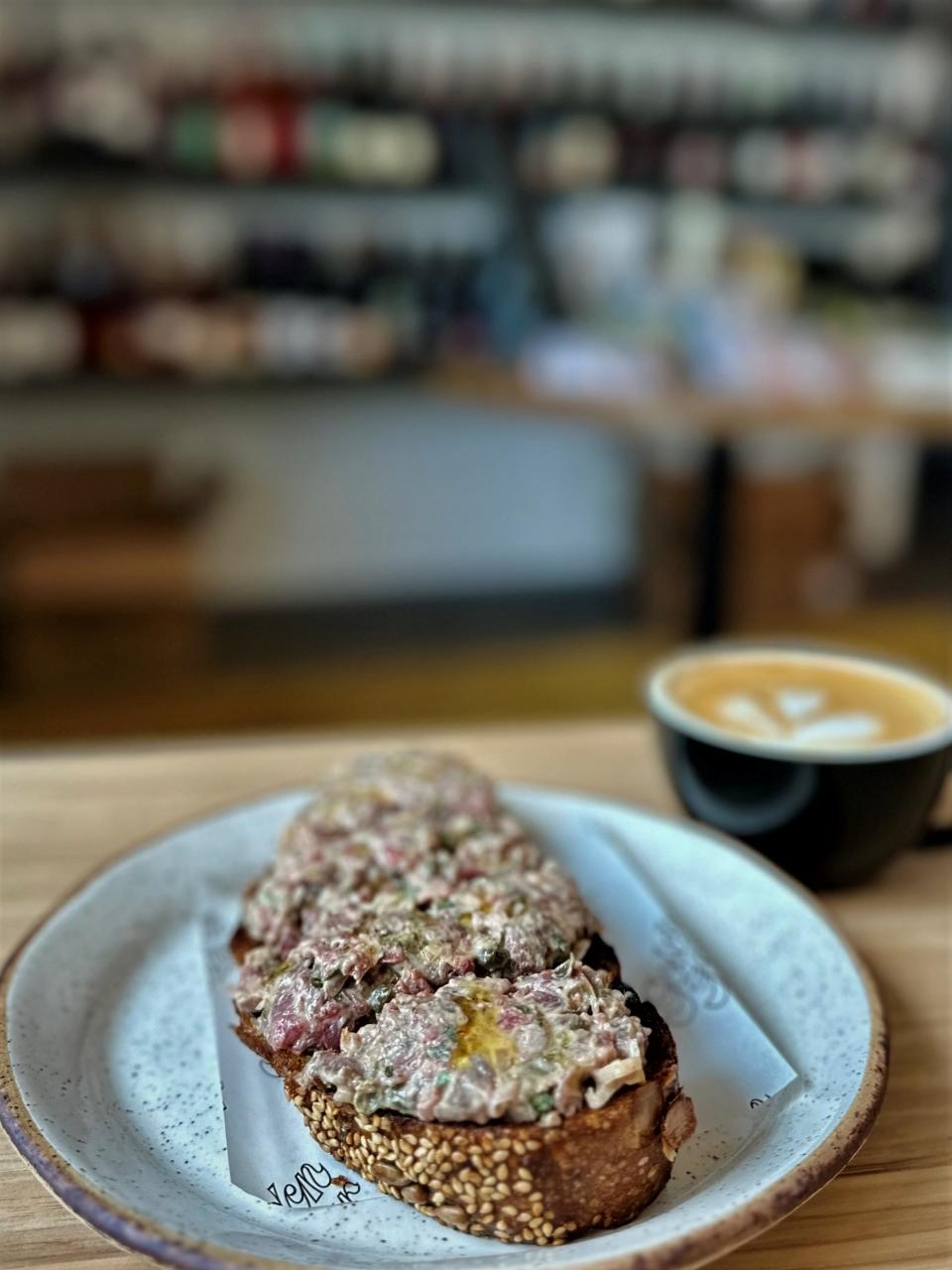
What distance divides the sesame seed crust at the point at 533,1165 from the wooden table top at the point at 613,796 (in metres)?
0.06

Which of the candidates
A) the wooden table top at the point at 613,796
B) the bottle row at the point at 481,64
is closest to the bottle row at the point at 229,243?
the bottle row at the point at 481,64

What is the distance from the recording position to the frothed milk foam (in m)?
0.91

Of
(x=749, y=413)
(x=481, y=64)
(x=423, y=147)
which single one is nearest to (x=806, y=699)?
(x=749, y=413)

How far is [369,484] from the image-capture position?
4.09m

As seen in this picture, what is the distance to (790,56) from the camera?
4176 millimetres

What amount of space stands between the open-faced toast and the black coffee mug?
258 millimetres

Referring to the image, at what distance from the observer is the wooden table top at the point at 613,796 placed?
1.82ft

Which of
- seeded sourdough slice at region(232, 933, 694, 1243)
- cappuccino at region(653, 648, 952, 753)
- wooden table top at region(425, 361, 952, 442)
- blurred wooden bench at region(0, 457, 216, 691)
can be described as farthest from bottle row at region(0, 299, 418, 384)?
seeded sourdough slice at region(232, 933, 694, 1243)

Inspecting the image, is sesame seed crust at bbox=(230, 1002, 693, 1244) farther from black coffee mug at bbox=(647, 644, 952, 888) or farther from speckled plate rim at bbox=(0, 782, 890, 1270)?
black coffee mug at bbox=(647, 644, 952, 888)

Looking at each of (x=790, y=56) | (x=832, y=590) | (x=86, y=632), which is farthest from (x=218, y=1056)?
(x=790, y=56)

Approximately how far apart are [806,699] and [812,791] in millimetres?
165

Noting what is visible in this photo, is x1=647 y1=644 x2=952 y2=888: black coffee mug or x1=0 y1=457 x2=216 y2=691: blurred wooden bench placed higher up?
x1=647 y1=644 x2=952 y2=888: black coffee mug

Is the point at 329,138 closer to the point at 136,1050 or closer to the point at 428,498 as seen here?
the point at 428,498

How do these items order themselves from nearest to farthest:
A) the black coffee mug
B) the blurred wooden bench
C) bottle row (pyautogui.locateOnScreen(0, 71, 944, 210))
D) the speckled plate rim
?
the speckled plate rim → the black coffee mug → the blurred wooden bench → bottle row (pyautogui.locateOnScreen(0, 71, 944, 210))
